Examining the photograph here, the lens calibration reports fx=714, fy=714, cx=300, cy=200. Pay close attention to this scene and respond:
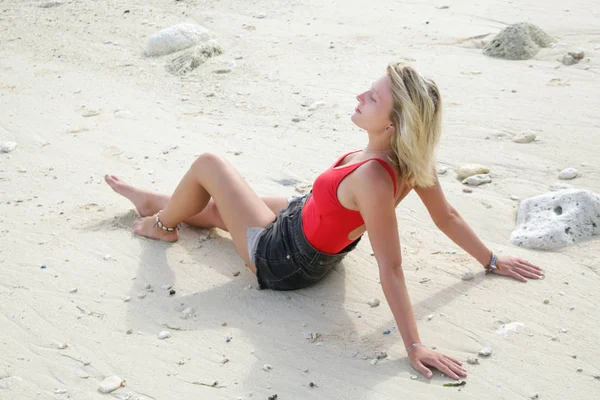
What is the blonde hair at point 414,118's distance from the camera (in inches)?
131

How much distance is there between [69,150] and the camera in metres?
6.04

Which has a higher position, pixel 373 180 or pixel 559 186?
pixel 373 180

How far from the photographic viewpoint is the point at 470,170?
526 centimetres

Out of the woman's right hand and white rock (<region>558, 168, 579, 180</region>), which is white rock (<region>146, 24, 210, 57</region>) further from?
the woman's right hand

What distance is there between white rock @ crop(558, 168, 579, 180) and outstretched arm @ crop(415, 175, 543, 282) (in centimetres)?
122

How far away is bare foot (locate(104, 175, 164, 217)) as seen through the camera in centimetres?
483

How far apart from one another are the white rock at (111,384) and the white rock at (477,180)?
2.90m

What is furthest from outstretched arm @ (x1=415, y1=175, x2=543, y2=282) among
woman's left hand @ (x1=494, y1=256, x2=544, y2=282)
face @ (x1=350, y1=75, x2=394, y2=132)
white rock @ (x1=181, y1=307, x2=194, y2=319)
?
white rock @ (x1=181, y1=307, x2=194, y2=319)

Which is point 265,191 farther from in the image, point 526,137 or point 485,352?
point 485,352

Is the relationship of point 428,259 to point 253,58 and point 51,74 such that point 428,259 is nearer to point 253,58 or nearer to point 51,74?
point 253,58

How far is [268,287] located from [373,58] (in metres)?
3.99

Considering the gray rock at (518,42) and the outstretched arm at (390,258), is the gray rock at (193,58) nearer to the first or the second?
the gray rock at (518,42)

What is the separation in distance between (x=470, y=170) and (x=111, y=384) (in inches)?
121

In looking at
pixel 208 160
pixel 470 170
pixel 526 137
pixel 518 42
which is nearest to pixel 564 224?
pixel 470 170
